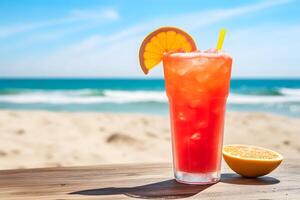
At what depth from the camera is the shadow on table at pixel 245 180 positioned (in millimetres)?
1352

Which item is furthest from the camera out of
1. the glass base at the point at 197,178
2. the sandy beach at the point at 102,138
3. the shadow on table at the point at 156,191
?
the sandy beach at the point at 102,138

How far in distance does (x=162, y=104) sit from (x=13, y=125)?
29.2 ft

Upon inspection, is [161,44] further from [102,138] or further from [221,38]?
[102,138]

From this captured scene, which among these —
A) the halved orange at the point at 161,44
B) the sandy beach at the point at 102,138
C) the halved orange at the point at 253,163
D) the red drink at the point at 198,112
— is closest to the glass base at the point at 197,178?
the red drink at the point at 198,112

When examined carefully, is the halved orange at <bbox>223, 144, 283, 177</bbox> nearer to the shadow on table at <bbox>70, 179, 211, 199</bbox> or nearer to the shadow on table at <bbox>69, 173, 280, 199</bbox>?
the shadow on table at <bbox>69, 173, 280, 199</bbox>

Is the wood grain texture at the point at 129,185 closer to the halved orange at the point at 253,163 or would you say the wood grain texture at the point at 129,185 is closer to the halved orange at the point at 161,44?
the halved orange at the point at 253,163

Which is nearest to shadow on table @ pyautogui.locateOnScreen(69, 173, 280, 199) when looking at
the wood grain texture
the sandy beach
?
the wood grain texture

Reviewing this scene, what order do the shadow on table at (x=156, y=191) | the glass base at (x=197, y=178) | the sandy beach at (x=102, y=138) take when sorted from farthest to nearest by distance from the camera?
1. the sandy beach at (x=102, y=138)
2. the glass base at (x=197, y=178)
3. the shadow on table at (x=156, y=191)

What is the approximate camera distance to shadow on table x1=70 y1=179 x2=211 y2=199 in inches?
46.6

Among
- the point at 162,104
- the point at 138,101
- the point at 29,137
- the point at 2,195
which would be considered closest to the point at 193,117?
the point at 2,195

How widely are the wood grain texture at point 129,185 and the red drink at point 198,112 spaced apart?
60 mm

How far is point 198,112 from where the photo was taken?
4.43 ft

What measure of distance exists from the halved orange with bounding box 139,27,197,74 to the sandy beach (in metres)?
3.48

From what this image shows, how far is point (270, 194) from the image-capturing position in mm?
1217
